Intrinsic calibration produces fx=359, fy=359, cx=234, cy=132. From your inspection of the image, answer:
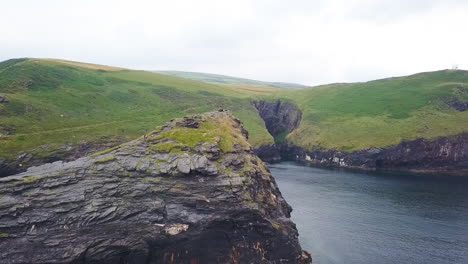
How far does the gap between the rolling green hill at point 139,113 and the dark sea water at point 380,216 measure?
38.6 metres

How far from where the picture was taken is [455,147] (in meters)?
140

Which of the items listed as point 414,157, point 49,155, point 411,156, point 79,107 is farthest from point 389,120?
point 49,155

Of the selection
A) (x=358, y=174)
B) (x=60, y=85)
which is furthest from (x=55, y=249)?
(x=60, y=85)

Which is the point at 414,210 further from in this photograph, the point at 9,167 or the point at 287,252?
the point at 9,167

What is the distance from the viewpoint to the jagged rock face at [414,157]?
13725cm

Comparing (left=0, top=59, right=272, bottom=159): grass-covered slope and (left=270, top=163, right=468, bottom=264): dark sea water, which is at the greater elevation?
(left=0, top=59, right=272, bottom=159): grass-covered slope

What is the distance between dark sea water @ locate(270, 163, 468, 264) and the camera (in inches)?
2574

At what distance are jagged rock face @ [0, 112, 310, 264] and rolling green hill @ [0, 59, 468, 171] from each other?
2157 inches

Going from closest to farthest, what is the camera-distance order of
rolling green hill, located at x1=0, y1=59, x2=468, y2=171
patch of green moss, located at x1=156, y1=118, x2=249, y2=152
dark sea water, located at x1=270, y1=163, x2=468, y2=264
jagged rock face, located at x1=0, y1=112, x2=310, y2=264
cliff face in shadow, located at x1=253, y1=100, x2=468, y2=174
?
jagged rock face, located at x1=0, y1=112, x2=310, y2=264
dark sea water, located at x1=270, y1=163, x2=468, y2=264
patch of green moss, located at x1=156, y1=118, x2=249, y2=152
rolling green hill, located at x1=0, y1=59, x2=468, y2=171
cliff face in shadow, located at x1=253, y1=100, x2=468, y2=174

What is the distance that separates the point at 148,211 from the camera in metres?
54.8

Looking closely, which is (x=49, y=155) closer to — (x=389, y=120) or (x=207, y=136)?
(x=207, y=136)

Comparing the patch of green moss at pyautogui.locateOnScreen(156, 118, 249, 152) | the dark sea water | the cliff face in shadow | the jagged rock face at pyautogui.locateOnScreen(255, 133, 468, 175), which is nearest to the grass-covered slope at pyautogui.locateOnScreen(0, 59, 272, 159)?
the cliff face in shadow

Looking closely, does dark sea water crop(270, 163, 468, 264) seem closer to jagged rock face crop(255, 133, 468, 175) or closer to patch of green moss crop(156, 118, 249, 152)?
jagged rock face crop(255, 133, 468, 175)

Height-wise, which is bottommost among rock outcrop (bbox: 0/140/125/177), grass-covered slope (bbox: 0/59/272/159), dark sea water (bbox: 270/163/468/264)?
dark sea water (bbox: 270/163/468/264)
